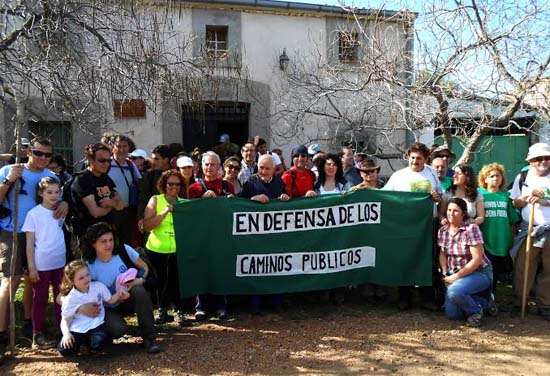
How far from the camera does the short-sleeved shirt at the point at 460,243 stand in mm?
5324

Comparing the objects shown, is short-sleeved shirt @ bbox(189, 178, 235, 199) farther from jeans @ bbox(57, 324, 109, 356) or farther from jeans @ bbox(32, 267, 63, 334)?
jeans @ bbox(57, 324, 109, 356)

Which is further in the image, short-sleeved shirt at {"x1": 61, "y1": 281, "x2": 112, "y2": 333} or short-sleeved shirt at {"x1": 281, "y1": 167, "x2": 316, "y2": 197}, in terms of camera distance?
short-sleeved shirt at {"x1": 281, "y1": 167, "x2": 316, "y2": 197}

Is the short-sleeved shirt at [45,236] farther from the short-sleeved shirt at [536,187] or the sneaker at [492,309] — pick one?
the short-sleeved shirt at [536,187]

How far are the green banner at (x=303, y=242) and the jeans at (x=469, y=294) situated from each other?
0.51 metres

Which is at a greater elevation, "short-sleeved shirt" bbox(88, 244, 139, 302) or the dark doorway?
the dark doorway

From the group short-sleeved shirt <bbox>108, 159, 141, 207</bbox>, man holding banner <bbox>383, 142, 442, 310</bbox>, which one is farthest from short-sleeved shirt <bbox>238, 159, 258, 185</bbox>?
man holding banner <bbox>383, 142, 442, 310</bbox>

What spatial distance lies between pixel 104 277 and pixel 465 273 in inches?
142

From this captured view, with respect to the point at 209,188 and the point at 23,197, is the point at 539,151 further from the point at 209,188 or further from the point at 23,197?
the point at 23,197

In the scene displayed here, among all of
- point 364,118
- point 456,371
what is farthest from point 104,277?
point 364,118

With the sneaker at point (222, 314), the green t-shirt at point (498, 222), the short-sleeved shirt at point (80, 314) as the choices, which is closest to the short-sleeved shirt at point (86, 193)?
the short-sleeved shirt at point (80, 314)

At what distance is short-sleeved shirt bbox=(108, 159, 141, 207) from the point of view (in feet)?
19.5

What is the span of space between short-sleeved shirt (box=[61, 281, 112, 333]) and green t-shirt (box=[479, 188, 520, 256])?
4.14 m

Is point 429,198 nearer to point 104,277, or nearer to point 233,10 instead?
point 104,277

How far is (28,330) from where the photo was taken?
16.4 feet
